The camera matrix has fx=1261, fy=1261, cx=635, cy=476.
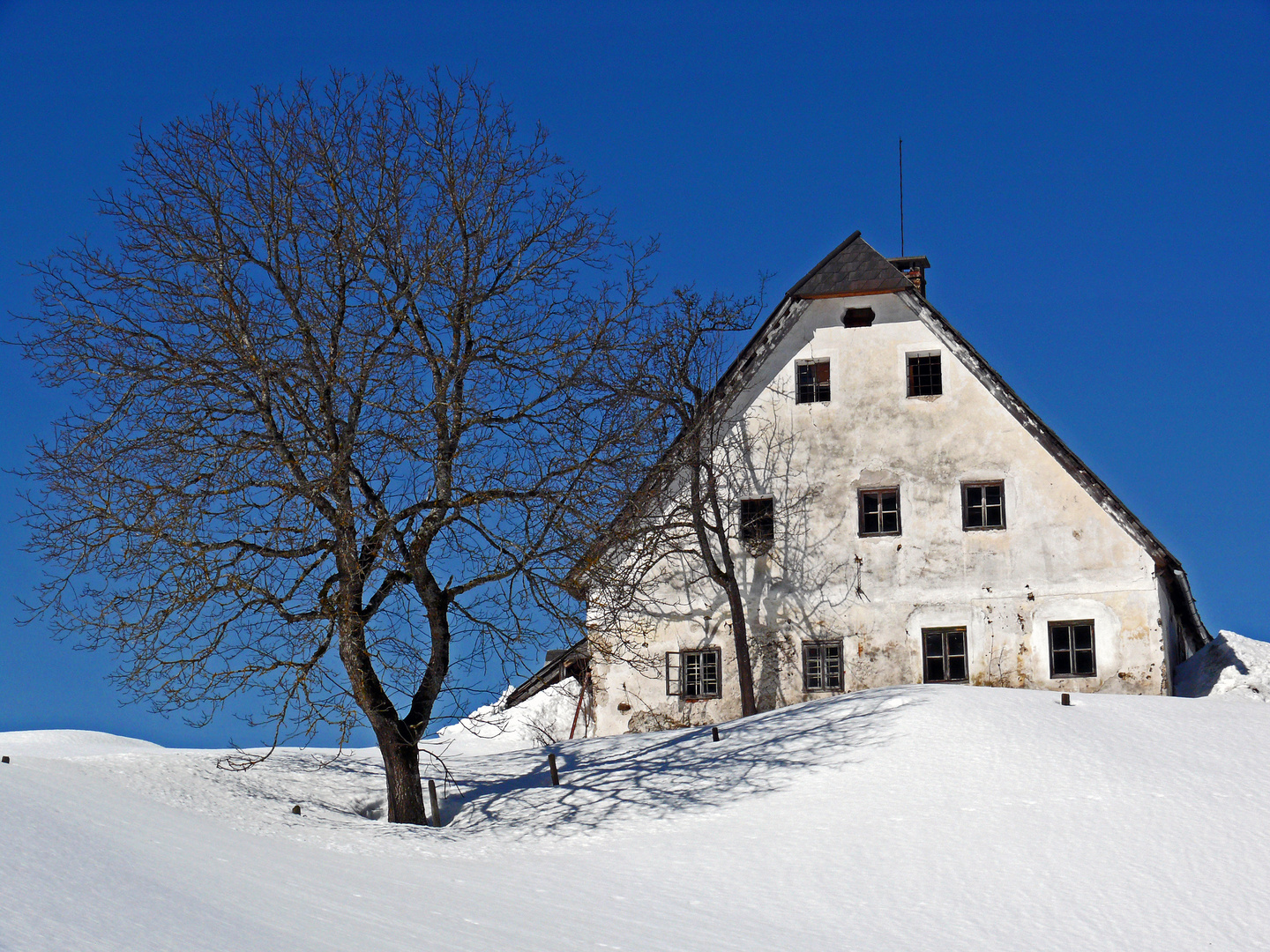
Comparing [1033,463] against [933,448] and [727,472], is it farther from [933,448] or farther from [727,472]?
[727,472]

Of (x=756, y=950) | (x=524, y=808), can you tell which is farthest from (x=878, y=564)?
(x=756, y=950)

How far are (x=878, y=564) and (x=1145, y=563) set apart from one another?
4.70 meters

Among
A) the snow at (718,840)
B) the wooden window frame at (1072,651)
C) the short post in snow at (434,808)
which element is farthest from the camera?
the wooden window frame at (1072,651)

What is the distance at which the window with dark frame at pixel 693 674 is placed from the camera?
24328 mm

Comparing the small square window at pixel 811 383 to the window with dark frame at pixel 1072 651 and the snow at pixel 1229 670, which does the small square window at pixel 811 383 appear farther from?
the snow at pixel 1229 670

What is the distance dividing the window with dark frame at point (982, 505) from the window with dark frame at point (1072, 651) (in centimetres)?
216

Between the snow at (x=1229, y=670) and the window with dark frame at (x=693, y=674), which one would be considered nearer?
the snow at (x=1229, y=670)

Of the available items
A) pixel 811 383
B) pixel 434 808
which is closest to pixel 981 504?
pixel 811 383

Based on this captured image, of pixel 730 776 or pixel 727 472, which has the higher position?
pixel 727 472

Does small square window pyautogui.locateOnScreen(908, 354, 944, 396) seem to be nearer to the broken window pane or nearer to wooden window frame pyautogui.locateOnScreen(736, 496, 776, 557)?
wooden window frame pyautogui.locateOnScreen(736, 496, 776, 557)

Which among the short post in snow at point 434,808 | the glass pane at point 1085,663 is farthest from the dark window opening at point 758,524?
the short post in snow at point 434,808

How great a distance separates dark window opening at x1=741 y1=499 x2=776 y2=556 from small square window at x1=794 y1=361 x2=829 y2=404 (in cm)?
216

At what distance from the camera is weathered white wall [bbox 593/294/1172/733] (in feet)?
74.5

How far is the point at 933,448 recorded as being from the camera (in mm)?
23906
